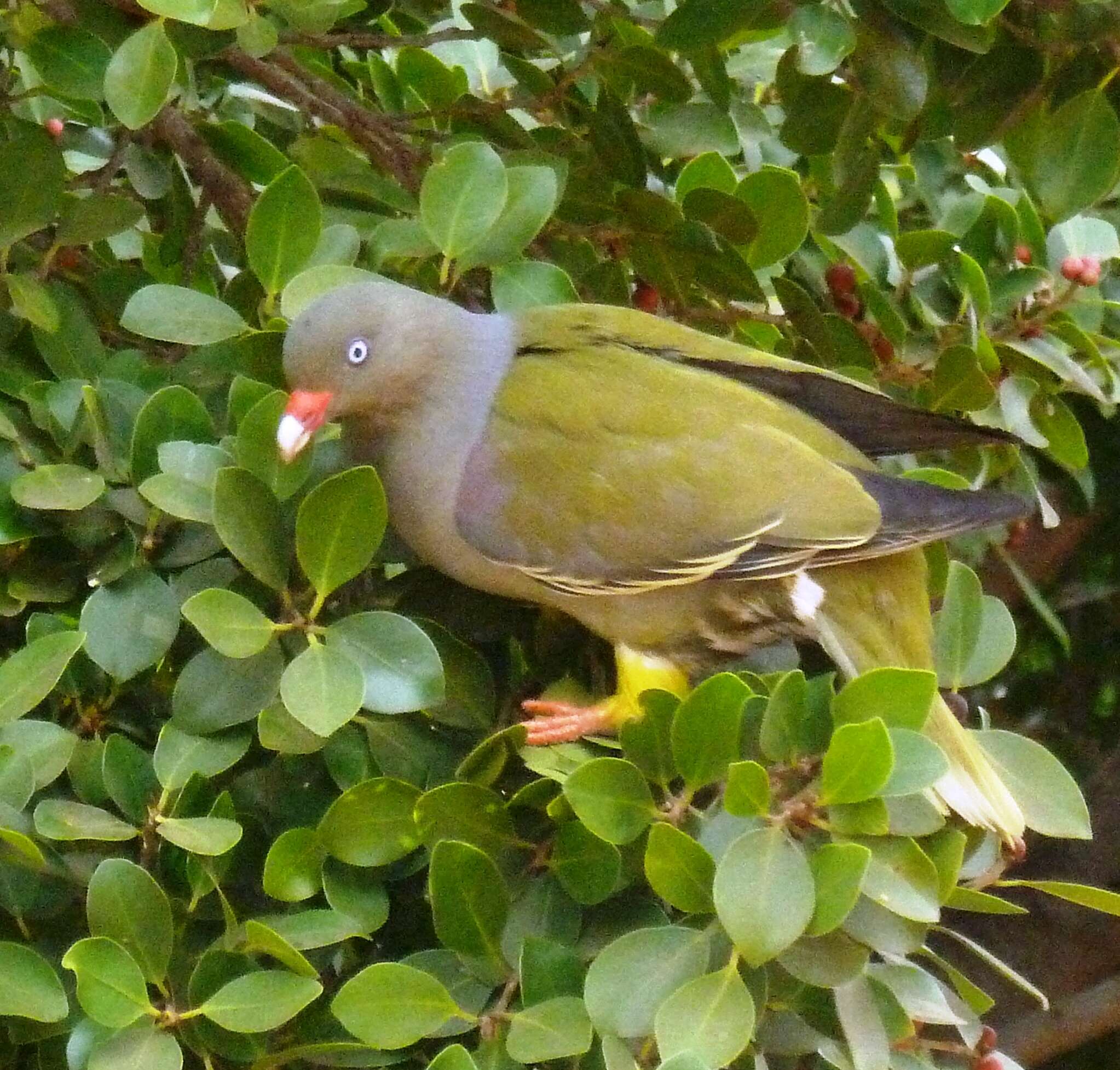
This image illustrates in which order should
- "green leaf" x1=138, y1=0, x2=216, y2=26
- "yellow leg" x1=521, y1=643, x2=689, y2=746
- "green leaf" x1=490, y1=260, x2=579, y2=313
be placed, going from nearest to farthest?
"green leaf" x1=138, y1=0, x2=216, y2=26 → "yellow leg" x1=521, y1=643, x2=689, y2=746 → "green leaf" x1=490, y1=260, x2=579, y2=313

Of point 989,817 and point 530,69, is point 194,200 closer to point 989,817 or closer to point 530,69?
point 530,69

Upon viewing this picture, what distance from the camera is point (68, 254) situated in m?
0.99

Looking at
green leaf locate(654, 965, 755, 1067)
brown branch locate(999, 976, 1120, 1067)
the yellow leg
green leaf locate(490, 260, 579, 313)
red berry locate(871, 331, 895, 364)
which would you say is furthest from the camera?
brown branch locate(999, 976, 1120, 1067)

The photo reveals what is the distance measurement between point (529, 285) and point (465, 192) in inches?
4.8

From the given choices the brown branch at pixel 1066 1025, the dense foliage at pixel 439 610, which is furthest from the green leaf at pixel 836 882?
the brown branch at pixel 1066 1025

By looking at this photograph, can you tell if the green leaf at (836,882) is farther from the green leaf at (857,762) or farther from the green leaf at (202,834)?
the green leaf at (202,834)

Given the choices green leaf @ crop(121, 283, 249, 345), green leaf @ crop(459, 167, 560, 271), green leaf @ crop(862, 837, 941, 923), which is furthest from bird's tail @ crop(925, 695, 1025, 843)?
A: green leaf @ crop(121, 283, 249, 345)

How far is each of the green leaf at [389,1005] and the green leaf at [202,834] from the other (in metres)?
0.10

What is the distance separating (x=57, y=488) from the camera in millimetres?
729

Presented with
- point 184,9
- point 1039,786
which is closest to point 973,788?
point 1039,786

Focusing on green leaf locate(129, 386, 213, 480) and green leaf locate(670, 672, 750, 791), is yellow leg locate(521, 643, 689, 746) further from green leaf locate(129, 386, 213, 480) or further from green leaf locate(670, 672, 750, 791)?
green leaf locate(129, 386, 213, 480)

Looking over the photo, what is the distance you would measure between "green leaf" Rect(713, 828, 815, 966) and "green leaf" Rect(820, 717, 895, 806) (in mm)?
44

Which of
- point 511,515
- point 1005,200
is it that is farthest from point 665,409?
point 1005,200

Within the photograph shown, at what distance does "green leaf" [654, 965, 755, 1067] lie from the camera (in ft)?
2.06
